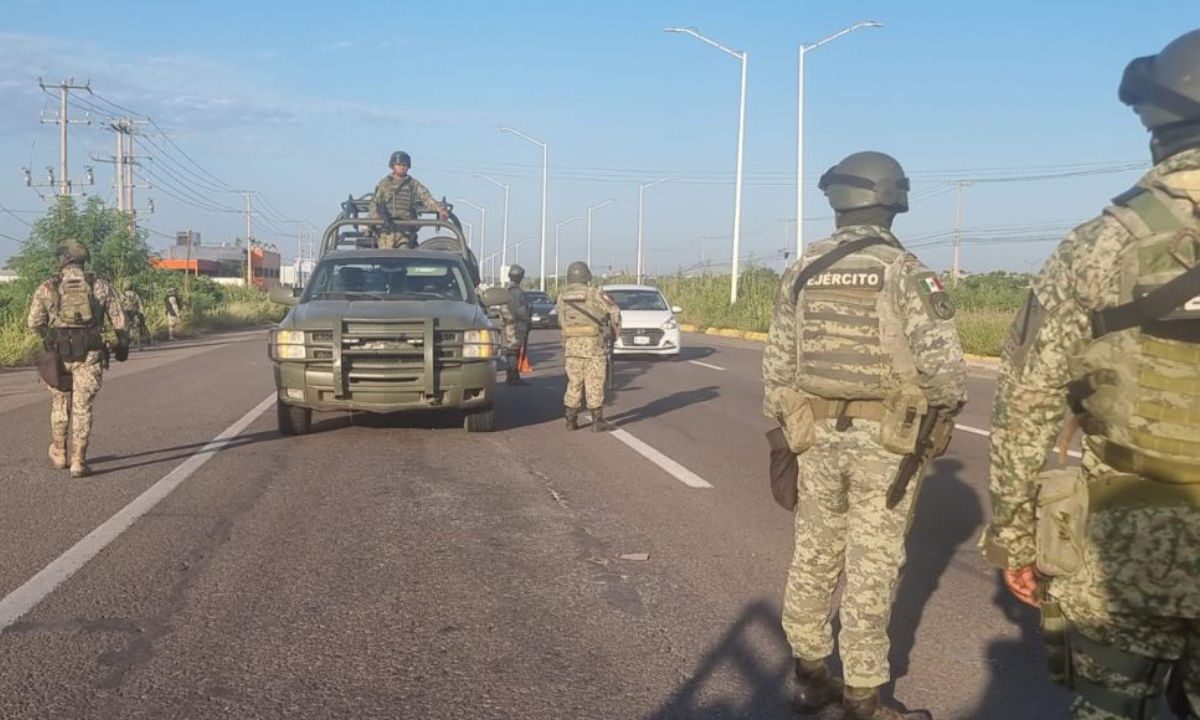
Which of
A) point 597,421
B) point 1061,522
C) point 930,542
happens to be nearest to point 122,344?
point 597,421

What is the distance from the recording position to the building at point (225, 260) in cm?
9444

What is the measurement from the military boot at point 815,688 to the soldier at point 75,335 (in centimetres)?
639

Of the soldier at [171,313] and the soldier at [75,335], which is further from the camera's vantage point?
the soldier at [171,313]

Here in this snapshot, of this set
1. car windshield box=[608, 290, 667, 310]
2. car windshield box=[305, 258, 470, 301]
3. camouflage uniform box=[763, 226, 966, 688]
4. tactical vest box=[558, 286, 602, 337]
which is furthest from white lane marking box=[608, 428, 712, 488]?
car windshield box=[608, 290, 667, 310]

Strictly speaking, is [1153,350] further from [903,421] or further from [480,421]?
[480,421]

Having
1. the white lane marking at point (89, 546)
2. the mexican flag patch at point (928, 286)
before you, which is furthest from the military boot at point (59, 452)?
the mexican flag patch at point (928, 286)

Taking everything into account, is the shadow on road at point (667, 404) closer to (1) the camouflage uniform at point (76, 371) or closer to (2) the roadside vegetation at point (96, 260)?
(1) the camouflage uniform at point (76, 371)

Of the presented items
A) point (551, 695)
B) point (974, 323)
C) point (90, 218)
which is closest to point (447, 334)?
point (551, 695)

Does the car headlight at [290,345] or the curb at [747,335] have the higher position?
the car headlight at [290,345]

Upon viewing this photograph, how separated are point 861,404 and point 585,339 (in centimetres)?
764

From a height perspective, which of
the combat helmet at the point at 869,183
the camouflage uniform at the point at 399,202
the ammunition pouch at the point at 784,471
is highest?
the camouflage uniform at the point at 399,202

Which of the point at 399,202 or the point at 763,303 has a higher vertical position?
the point at 399,202

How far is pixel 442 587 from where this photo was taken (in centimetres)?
571

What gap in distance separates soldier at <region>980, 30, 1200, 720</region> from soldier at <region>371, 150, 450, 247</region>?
12.3m
